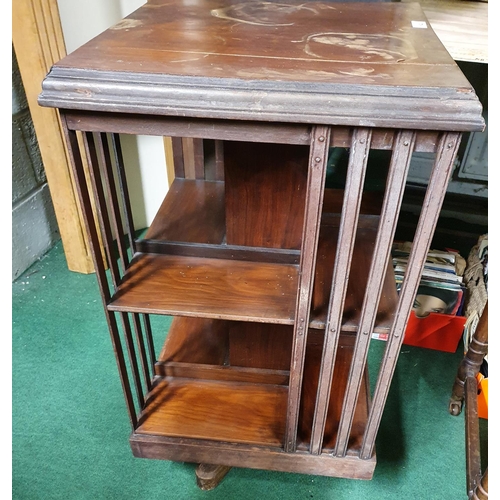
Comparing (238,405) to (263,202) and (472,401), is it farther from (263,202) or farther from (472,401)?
(472,401)

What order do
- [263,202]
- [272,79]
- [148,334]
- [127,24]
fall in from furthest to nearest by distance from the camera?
[148,334] < [263,202] < [127,24] < [272,79]

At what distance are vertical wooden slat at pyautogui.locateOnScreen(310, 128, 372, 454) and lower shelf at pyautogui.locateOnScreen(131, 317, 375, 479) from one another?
12 centimetres

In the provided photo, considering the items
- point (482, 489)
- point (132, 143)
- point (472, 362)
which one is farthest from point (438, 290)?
point (132, 143)

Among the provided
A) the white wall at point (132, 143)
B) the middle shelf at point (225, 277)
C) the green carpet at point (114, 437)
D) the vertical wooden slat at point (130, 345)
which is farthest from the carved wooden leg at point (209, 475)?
the white wall at point (132, 143)

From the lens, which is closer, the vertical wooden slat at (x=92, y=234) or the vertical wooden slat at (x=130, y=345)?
the vertical wooden slat at (x=92, y=234)

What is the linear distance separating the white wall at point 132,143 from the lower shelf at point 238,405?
0.79m

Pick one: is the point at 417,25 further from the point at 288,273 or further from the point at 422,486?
the point at 422,486

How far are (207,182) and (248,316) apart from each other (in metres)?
0.50

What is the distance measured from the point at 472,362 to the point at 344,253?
791 millimetres

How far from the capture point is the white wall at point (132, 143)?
151cm

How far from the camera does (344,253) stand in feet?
2.60

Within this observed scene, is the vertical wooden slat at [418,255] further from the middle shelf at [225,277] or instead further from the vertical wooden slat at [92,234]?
the vertical wooden slat at [92,234]

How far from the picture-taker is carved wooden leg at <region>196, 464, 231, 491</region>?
119 centimetres

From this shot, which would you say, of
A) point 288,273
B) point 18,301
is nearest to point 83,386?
point 18,301
